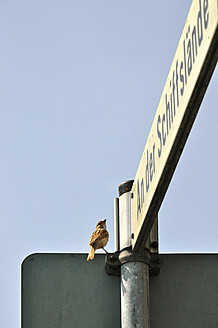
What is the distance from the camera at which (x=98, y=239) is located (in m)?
6.70

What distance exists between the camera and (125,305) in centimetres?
636

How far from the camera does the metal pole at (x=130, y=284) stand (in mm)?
6301

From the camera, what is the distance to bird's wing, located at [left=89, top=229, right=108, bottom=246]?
6664mm

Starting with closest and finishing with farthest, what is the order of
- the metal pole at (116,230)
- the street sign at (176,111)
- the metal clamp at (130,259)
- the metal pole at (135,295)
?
1. the street sign at (176,111)
2. the metal pole at (135,295)
3. the metal clamp at (130,259)
4. the metal pole at (116,230)

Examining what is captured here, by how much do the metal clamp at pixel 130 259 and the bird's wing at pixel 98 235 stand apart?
126 mm

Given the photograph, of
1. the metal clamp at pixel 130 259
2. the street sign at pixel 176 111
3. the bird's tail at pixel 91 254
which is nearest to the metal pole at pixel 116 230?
the metal clamp at pixel 130 259

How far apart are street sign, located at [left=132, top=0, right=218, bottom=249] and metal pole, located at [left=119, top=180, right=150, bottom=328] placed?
13cm

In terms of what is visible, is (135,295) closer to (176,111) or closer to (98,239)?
(98,239)

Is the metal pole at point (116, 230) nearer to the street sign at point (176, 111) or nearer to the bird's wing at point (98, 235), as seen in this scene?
the bird's wing at point (98, 235)

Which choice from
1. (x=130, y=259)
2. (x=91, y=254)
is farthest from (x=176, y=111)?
(x=91, y=254)

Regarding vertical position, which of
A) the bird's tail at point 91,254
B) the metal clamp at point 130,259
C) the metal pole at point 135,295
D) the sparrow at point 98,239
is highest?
the sparrow at point 98,239

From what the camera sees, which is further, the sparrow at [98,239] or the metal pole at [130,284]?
the sparrow at [98,239]

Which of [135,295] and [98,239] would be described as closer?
[135,295]

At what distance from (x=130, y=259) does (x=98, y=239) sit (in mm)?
357
